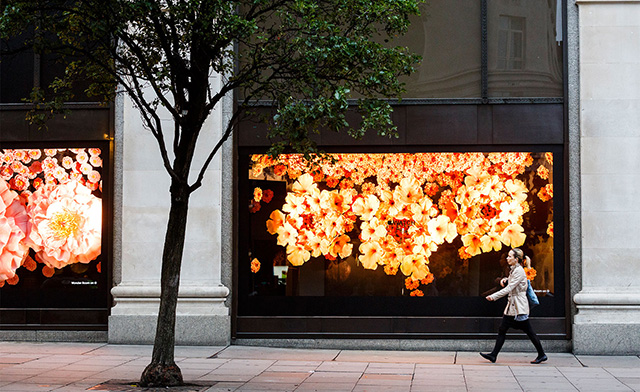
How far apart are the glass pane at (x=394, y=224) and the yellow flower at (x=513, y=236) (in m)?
0.02

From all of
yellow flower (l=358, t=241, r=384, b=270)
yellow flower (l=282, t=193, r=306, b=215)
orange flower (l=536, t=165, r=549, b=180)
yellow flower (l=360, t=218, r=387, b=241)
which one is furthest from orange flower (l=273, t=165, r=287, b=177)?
orange flower (l=536, t=165, r=549, b=180)

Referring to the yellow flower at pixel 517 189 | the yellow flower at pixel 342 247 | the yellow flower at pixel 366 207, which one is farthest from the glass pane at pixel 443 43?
the yellow flower at pixel 342 247

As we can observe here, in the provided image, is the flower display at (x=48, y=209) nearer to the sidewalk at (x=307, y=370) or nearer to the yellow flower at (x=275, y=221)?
the sidewalk at (x=307, y=370)

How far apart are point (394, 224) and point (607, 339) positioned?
4.24m

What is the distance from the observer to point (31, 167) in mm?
15328

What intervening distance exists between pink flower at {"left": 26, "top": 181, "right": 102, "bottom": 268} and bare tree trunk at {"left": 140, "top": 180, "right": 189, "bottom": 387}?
483 centimetres

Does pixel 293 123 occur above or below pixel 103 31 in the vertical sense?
below

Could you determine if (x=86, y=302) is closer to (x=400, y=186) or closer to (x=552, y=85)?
(x=400, y=186)

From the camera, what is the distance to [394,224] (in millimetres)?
14836

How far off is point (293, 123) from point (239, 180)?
185 inches

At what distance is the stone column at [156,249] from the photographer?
14469mm

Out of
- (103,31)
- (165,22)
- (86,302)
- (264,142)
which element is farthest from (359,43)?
(86,302)

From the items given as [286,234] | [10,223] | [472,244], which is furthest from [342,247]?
[10,223]

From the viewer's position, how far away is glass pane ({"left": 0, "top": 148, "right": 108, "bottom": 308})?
15.1 metres
